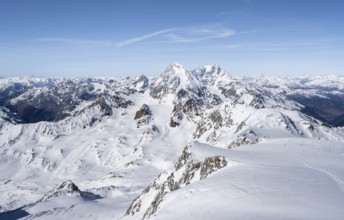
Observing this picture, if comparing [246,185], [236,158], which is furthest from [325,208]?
[236,158]

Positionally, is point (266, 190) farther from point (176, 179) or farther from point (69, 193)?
point (69, 193)

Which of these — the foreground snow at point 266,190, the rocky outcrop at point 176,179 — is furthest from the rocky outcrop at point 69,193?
the foreground snow at point 266,190

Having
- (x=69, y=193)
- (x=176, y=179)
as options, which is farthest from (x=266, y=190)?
(x=69, y=193)

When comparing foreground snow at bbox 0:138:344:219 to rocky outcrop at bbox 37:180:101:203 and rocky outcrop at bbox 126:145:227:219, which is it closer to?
rocky outcrop at bbox 126:145:227:219

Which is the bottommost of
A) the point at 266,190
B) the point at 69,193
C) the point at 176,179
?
the point at 69,193

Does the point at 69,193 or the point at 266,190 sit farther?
the point at 69,193

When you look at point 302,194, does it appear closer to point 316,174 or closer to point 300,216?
point 300,216

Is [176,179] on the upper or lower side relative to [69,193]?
upper

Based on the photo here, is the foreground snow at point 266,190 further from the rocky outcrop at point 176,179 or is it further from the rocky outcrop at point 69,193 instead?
the rocky outcrop at point 69,193
